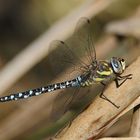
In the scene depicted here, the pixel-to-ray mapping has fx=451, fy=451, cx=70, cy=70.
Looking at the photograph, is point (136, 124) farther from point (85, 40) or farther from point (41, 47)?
point (41, 47)

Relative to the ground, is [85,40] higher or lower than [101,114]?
higher

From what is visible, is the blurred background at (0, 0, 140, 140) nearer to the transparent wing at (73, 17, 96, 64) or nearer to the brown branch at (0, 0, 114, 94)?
the brown branch at (0, 0, 114, 94)

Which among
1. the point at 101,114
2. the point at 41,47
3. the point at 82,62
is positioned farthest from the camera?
the point at 41,47

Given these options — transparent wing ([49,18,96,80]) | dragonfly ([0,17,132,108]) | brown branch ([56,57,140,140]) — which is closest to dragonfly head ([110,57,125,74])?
dragonfly ([0,17,132,108])

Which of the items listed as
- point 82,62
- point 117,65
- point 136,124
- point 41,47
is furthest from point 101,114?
point 41,47

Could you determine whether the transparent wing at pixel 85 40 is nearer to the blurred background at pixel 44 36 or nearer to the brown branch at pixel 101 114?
the blurred background at pixel 44 36

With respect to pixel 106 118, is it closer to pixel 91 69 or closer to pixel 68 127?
pixel 68 127
